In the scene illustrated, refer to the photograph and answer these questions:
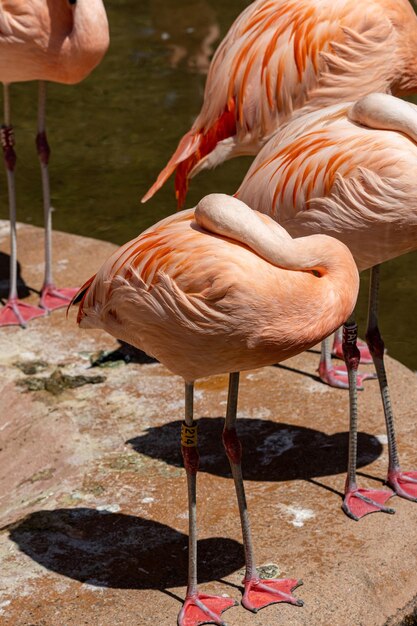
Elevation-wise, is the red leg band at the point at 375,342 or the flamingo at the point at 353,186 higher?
the flamingo at the point at 353,186

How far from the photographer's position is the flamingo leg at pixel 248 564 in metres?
3.84

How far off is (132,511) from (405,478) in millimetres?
Answer: 1043

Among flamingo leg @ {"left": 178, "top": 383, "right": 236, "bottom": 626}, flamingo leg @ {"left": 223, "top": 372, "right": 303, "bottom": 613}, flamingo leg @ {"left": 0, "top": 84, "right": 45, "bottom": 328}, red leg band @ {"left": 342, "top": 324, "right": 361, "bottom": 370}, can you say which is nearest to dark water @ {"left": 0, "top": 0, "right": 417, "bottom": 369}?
flamingo leg @ {"left": 0, "top": 84, "right": 45, "bottom": 328}

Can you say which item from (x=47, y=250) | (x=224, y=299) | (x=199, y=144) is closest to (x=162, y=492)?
(x=224, y=299)

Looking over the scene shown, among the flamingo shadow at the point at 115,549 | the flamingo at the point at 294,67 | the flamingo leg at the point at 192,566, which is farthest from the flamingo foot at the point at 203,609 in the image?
the flamingo at the point at 294,67

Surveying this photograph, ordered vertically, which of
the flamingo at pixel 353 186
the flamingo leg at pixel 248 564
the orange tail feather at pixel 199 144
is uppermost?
the flamingo at pixel 353 186

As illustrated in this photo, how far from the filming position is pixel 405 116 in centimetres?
412

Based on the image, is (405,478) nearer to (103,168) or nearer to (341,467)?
(341,467)

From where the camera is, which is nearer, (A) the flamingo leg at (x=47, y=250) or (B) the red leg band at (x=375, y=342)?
(B) the red leg band at (x=375, y=342)

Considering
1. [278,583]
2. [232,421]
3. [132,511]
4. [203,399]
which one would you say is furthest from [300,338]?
[203,399]

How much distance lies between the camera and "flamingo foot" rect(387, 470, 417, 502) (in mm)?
4449

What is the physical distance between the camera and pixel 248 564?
388cm

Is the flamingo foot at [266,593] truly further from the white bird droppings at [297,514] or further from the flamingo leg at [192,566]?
the white bird droppings at [297,514]

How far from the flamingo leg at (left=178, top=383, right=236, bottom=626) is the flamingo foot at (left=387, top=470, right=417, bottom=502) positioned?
92 centimetres
